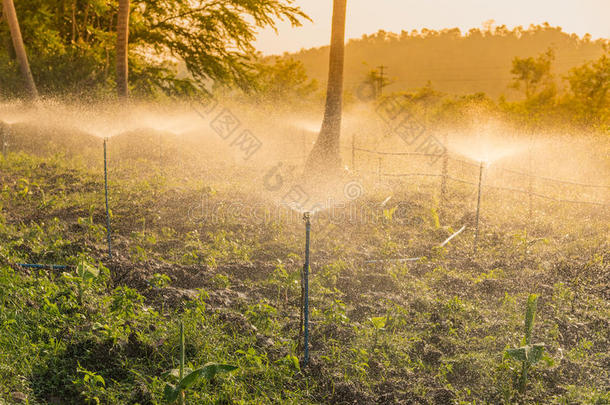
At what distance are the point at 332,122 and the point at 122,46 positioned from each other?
6.87 meters

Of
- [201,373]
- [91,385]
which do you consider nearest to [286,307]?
[201,373]

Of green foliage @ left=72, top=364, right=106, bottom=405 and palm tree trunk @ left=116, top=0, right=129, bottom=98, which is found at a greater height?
palm tree trunk @ left=116, top=0, right=129, bottom=98

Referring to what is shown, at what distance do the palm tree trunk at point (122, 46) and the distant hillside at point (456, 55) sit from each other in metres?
103

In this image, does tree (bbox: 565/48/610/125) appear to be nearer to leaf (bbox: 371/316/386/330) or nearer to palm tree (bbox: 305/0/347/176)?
palm tree (bbox: 305/0/347/176)

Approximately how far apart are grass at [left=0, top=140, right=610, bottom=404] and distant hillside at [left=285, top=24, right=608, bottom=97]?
A: 110166 mm

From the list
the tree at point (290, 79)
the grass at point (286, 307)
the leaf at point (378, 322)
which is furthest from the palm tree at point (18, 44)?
the tree at point (290, 79)

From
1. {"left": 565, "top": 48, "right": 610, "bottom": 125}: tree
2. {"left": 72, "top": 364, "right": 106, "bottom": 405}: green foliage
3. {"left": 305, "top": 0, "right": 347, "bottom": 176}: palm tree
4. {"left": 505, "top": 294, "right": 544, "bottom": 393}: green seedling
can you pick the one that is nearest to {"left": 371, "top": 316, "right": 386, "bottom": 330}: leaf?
{"left": 505, "top": 294, "right": 544, "bottom": 393}: green seedling

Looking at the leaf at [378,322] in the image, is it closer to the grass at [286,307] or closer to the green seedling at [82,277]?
the grass at [286,307]

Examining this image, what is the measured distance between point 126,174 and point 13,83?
A: 704 cm

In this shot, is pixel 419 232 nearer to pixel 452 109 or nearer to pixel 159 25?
pixel 159 25

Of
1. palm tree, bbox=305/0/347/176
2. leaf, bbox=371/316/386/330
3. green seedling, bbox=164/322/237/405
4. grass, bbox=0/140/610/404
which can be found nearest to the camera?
green seedling, bbox=164/322/237/405

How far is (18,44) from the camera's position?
46.8 ft

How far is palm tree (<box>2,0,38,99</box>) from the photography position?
14141 millimetres

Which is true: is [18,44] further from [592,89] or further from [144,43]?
[592,89]
